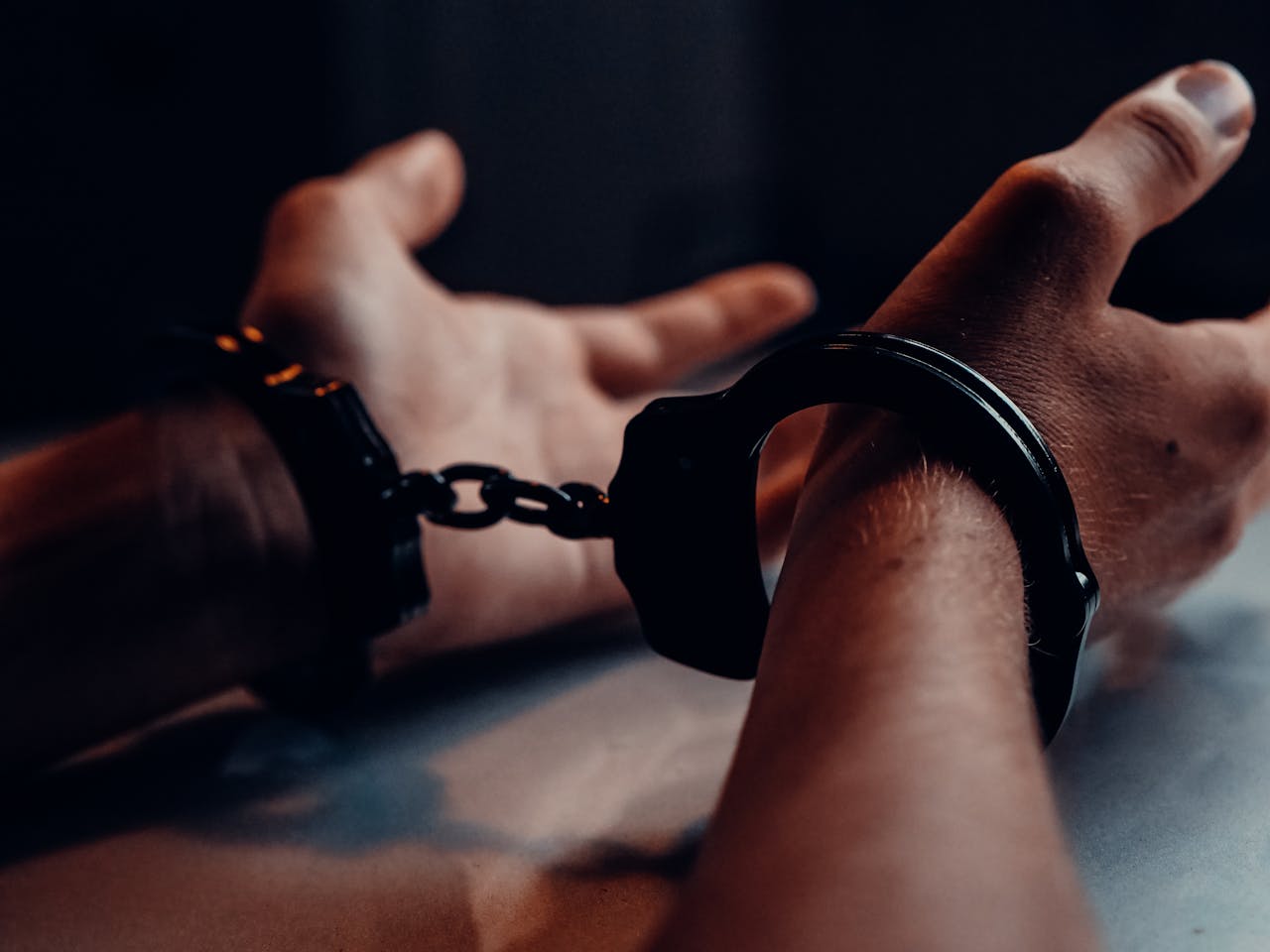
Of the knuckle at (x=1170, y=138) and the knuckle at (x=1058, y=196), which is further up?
the knuckle at (x=1170, y=138)

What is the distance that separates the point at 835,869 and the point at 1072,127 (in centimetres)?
99

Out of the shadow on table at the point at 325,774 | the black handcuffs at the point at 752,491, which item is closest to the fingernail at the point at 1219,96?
the black handcuffs at the point at 752,491

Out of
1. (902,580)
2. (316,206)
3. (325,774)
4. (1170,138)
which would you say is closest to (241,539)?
(325,774)

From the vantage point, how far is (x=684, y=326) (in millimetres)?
1002

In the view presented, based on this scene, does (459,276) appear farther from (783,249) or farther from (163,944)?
(163,944)

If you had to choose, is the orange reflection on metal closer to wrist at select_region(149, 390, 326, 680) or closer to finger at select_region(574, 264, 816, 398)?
wrist at select_region(149, 390, 326, 680)

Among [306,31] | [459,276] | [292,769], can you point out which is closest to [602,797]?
[292,769]

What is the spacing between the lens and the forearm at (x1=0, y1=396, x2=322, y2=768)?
21.8 inches

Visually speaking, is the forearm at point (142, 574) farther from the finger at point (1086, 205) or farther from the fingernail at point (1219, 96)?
the fingernail at point (1219, 96)

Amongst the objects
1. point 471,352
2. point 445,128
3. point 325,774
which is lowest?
point 325,774

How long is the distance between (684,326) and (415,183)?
263 millimetres

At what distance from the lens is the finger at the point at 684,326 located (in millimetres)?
979

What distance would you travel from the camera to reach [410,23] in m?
1.55

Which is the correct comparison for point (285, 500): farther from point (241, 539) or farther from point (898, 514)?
point (898, 514)
